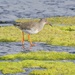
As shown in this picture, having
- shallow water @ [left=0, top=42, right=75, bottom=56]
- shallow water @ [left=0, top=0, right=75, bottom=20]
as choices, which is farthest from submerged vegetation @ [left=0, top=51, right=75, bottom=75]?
shallow water @ [left=0, top=0, right=75, bottom=20]

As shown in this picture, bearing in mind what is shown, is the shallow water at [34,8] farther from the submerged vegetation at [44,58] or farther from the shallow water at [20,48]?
the shallow water at [20,48]

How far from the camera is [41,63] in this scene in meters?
18.7

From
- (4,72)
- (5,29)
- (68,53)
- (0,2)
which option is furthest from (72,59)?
(0,2)

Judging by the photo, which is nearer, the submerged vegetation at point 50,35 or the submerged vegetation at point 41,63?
the submerged vegetation at point 41,63

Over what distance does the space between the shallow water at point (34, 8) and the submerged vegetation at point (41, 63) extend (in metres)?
14.9

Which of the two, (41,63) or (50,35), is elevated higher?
(41,63)

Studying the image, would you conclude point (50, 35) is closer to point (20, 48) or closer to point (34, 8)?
point (20, 48)

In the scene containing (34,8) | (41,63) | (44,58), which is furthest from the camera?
(34,8)

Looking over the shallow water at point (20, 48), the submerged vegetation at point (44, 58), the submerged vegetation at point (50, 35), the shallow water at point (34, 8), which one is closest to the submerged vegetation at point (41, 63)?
the submerged vegetation at point (44, 58)

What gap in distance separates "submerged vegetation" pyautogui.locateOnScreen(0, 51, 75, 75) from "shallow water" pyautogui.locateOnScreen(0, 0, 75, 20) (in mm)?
14899

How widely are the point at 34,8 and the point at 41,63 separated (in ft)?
78.4

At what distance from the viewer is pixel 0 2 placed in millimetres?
47375

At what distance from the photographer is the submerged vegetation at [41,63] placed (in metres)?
17.3

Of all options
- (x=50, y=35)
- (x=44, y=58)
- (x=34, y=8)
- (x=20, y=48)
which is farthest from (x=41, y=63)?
(x=34, y=8)
